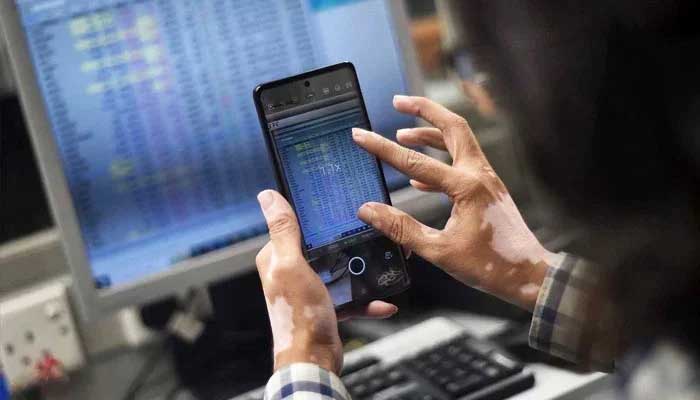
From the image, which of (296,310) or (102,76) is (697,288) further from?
(102,76)

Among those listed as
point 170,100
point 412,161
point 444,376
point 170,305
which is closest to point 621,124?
point 412,161

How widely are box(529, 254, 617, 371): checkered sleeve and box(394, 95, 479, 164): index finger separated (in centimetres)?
10

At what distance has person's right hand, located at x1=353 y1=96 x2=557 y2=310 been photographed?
0.56 m

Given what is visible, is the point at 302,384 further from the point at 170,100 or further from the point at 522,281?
the point at 170,100

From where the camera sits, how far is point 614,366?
0.50 metres

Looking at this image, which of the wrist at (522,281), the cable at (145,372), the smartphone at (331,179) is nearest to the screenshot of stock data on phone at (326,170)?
the smartphone at (331,179)

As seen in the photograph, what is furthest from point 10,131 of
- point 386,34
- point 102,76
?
point 386,34

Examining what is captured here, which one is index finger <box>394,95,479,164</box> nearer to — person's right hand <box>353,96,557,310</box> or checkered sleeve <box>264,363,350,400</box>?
person's right hand <box>353,96,557,310</box>

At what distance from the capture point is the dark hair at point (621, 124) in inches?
13.8

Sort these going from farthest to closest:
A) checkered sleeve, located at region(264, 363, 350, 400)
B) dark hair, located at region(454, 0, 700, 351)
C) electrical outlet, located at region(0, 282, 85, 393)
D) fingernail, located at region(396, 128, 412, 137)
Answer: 1. electrical outlet, located at region(0, 282, 85, 393)
2. fingernail, located at region(396, 128, 412, 137)
3. checkered sleeve, located at region(264, 363, 350, 400)
4. dark hair, located at region(454, 0, 700, 351)

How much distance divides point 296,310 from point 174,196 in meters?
0.27

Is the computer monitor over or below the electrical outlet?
over

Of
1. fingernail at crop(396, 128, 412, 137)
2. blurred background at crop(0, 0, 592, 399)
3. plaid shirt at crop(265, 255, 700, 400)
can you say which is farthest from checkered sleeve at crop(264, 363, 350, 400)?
fingernail at crop(396, 128, 412, 137)

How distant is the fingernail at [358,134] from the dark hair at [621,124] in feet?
0.56
